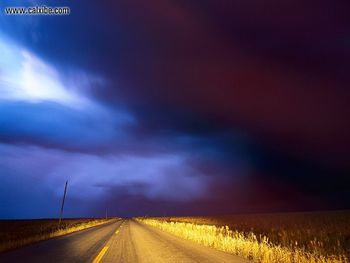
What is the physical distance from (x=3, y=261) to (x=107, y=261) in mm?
3878

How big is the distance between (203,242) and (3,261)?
9.55 m

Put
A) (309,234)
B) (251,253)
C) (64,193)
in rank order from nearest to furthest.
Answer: (251,253)
(309,234)
(64,193)

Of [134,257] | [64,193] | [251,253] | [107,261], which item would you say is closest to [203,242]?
[251,253]

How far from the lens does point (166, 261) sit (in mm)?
9227

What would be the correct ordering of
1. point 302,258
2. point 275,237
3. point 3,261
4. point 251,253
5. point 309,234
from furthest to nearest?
point 275,237 < point 309,234 < point 251,253 < point 3,261 < point 302,258

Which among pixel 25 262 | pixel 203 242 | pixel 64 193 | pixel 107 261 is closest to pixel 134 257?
pixel 107 261

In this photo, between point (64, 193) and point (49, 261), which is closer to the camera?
point (49, 261)

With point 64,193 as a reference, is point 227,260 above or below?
below

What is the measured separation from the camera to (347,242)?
607 inches

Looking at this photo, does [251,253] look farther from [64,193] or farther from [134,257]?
[64,193]

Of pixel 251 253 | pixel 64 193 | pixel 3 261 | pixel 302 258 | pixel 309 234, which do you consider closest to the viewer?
pixel 302 258

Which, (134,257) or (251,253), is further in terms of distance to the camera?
(251,253)

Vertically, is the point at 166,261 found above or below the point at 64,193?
below

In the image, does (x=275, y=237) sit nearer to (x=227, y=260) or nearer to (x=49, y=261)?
(x=227, y=260)
